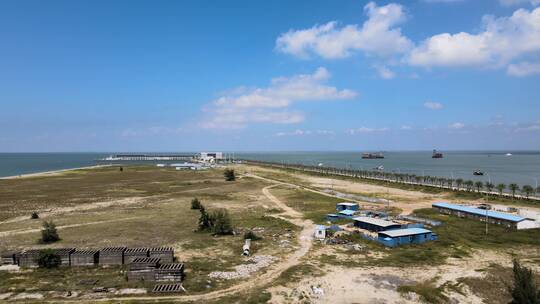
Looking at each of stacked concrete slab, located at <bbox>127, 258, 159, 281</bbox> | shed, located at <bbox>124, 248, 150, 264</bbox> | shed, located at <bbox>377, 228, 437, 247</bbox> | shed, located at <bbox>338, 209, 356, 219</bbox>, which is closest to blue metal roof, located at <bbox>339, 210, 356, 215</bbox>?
shed, located at <bbox>338, 209, 356, 219</bbox>

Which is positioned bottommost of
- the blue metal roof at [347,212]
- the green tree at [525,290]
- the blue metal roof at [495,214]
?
the blue metal roof at [347,212]

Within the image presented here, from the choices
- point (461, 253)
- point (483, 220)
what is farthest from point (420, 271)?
point (483, 220)

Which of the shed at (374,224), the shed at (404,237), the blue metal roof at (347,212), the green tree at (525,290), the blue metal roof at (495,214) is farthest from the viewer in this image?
the blue metal roof at (347,212)

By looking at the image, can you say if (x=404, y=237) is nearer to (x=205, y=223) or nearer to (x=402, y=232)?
(x=402, y=232)

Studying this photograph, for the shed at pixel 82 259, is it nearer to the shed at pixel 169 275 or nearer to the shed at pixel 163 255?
the shed at pixel 163 255

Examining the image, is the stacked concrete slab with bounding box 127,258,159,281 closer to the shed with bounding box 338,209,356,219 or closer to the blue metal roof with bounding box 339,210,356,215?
the shed with bounding box 338,209,356,219

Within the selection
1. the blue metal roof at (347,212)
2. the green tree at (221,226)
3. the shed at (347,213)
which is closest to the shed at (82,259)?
the green tree at (221,226)
